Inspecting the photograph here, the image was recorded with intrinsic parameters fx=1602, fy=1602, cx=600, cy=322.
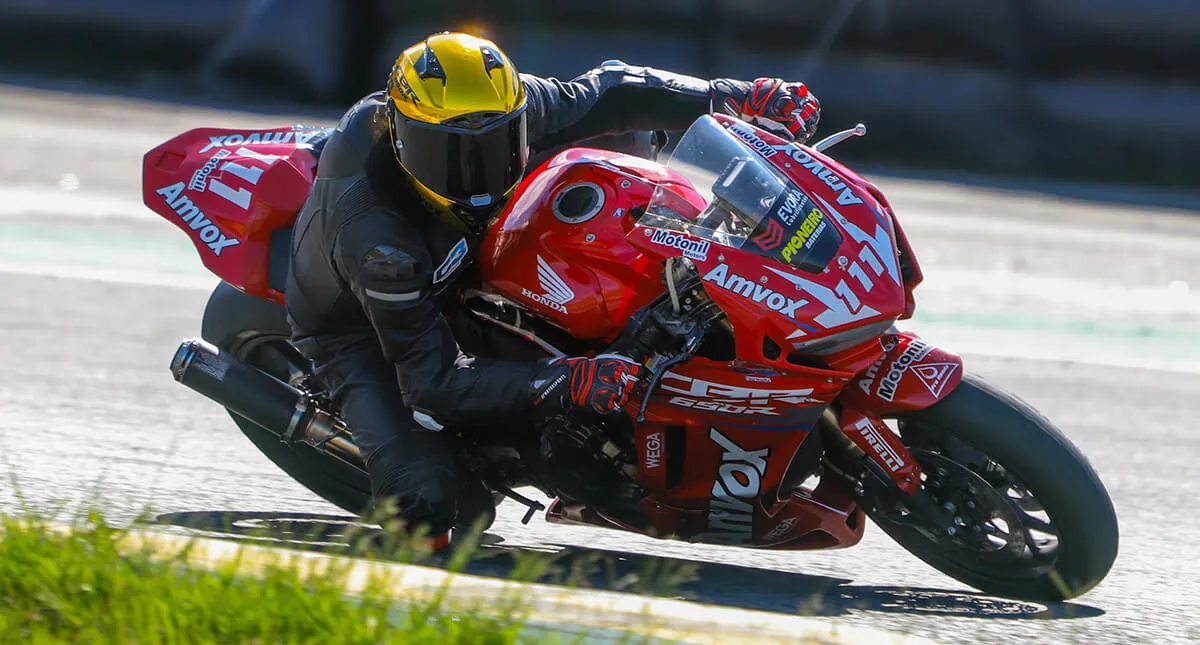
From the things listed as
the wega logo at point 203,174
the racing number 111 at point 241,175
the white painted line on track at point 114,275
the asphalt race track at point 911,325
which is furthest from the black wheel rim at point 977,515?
the white painted line on track at point 114,275

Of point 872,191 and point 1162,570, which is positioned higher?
point 872,191

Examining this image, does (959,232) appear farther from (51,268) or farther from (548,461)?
Answer: (548,461)

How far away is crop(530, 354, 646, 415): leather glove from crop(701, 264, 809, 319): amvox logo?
283mm

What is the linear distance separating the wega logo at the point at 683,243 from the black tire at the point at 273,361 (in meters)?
1.30

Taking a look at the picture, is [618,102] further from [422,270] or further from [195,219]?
[195,219]

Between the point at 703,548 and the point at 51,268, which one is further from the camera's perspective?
the point at 51,268

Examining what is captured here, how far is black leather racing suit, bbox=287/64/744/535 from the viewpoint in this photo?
3.88 metres

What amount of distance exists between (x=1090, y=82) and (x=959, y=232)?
5.46 ft

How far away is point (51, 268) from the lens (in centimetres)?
747

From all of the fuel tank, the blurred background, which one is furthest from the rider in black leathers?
the blurred background

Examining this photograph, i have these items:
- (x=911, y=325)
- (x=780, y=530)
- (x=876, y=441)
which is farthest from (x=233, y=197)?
(x=911, y=325)

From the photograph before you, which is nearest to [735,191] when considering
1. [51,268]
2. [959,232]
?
[51,268]

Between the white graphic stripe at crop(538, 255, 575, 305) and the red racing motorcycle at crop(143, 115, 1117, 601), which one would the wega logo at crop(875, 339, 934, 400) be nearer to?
the red racing motorcycle at crop(143, 115, 1117, 601)

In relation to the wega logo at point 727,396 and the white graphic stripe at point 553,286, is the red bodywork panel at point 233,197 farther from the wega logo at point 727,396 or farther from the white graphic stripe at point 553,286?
the wega logo at point 727,396
